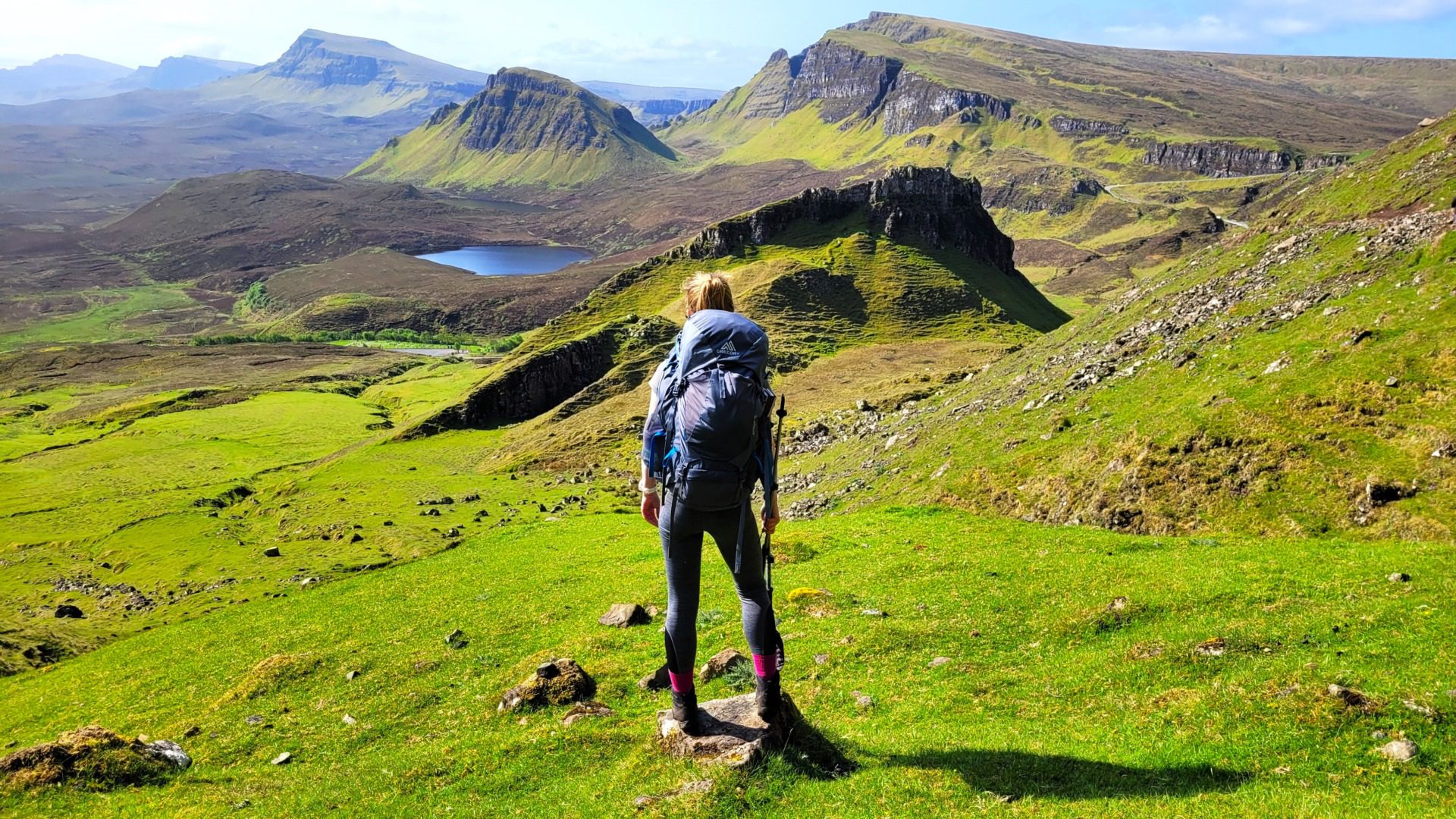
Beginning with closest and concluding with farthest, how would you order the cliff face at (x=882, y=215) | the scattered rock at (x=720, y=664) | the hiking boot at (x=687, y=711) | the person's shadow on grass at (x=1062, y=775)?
1. the person's shadow on grass at (x=1062, y=775)
2. the hiking boot at (x=687, y=711)
3. the scattered rock at (x=720, y=664)
4. the cliff face at (x=882, y=215)

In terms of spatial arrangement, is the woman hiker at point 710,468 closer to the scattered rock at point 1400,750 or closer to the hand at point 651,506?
the hand at point 651,506

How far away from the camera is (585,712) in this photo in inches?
470

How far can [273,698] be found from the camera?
15.7 meters

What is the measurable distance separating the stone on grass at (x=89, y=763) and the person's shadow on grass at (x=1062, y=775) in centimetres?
1159

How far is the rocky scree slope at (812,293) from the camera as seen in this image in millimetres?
82312

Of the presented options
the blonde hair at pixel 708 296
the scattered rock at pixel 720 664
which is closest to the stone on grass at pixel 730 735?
the scattered rock at pixel 720 664

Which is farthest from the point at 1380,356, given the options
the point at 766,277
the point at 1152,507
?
the point at 766,277

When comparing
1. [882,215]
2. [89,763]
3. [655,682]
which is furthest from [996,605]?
[882,215]

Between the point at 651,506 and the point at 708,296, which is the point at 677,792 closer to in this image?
the point at 651,506

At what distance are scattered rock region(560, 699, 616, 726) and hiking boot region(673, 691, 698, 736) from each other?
2782 mm

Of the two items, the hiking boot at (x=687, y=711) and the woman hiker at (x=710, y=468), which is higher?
the woman hiker at (x=710, y=468)

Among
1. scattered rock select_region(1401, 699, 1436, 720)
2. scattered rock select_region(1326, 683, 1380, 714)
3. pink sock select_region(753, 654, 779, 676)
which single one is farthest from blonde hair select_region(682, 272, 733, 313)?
scattered rock select_region(1401, 699, 1436, 720)

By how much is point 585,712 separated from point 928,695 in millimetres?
5397

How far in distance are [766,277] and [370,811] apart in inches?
3325
